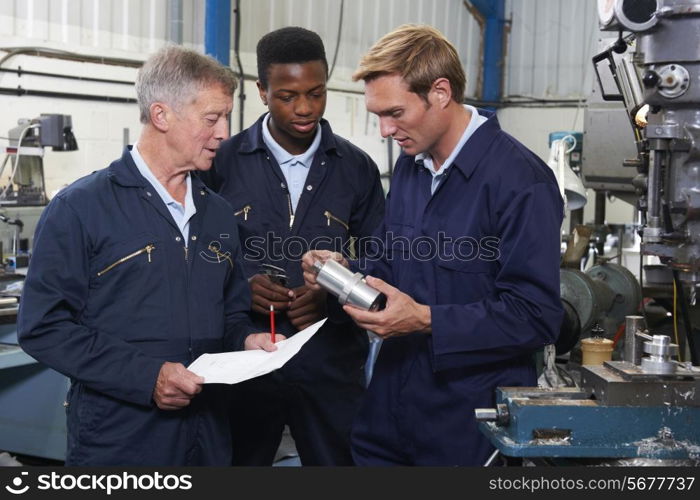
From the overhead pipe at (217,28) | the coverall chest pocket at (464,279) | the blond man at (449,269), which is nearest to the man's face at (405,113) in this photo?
the blond man at (449,269)

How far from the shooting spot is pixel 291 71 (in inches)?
68.2

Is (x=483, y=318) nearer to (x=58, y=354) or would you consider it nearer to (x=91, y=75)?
(x=58, y=354)

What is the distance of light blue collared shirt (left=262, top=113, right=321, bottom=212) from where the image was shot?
179cm

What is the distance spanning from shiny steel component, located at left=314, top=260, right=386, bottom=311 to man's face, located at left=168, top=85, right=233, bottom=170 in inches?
10.5

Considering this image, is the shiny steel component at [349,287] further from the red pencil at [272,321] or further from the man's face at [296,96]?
the man's face at [296,96]

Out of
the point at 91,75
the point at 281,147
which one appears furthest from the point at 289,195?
the point at 91,75

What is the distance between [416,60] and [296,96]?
430mm

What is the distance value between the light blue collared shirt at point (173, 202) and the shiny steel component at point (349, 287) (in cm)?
23

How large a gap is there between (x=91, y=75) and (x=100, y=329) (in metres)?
2.41

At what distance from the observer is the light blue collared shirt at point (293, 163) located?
5.88 ft

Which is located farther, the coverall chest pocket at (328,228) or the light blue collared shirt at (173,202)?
the coverall chest pocket at (328,228)

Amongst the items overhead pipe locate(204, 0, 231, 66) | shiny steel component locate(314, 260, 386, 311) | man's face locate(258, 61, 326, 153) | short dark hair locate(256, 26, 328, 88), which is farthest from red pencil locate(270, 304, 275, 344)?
overhead pipe locate(204, 0, 231, 66)

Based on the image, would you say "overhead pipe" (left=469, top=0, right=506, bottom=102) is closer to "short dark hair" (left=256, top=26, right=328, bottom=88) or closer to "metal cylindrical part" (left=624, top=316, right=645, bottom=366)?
"short dark hair" (left=256, top=26, right=328, bottom=88)

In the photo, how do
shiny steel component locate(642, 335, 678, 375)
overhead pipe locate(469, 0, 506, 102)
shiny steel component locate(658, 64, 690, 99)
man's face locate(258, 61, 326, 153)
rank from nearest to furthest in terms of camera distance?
shiny steel component locate(642, 335, 678, 375) < shiny steel component locate(658, 64, 690, 99) < man's face locate(258, 61, 326, 153) < overhead pipe locate(469, 0, 506, 102)
